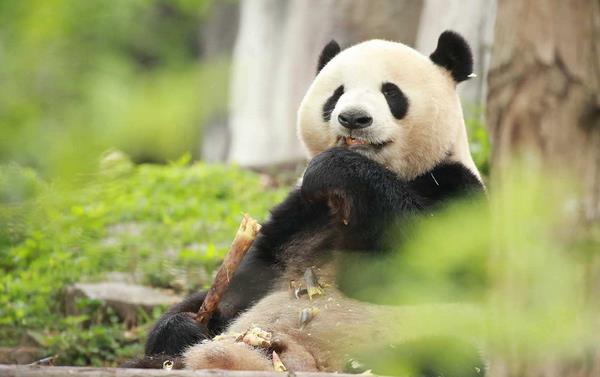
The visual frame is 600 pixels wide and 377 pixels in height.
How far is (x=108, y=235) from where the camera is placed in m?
8.00

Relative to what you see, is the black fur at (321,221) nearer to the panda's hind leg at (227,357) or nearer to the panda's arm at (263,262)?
the panda's arm at (263,262)

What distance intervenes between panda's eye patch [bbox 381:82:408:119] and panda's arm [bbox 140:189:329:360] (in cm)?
56

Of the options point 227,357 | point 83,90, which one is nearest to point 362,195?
point 227,357

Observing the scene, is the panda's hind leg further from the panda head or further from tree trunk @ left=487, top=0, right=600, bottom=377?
tree trunk @ left=487, top=0, right=600, bottom=377

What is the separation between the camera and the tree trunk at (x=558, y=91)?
2053 millimetres

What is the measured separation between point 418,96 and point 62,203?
10.1 feet

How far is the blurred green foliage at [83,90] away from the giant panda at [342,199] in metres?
2.36

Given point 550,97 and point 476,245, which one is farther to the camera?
point 550,97

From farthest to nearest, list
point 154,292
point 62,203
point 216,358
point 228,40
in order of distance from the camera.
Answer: point 228,40 < point 154,292 < point 216,358 < point 62,203

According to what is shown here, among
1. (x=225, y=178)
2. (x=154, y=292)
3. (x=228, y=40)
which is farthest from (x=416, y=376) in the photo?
(x=228, y=40)

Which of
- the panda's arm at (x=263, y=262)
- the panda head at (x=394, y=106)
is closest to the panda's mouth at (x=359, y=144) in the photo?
the panda head at (x=394, y=106)

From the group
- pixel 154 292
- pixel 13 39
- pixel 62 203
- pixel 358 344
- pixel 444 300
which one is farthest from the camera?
pixel 154 292

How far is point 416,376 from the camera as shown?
3.30 metres

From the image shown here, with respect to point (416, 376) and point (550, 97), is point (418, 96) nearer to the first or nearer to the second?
point (416, 376)
